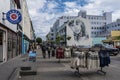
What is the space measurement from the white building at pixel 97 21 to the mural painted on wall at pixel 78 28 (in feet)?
82.1

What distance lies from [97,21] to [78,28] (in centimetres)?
3448

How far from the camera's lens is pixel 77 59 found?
12.6 meters

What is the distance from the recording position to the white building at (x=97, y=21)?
13475cm

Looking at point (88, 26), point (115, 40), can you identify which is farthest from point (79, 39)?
point (115, 40)

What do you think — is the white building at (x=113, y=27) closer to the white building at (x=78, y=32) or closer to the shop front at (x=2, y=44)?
the white building at (x=78, y=32)

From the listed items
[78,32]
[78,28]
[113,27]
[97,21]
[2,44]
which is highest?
[97,21]

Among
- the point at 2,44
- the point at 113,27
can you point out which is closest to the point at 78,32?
the point at 113,27

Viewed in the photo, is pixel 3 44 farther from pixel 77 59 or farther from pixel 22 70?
pixel 77 59

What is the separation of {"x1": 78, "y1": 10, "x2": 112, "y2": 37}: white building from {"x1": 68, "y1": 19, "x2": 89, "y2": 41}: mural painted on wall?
25029 mm

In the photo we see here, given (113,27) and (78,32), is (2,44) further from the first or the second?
(113,27)

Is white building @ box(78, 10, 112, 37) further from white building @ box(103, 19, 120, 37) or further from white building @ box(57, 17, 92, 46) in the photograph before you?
white building @ box(57, 17, 92, 46)

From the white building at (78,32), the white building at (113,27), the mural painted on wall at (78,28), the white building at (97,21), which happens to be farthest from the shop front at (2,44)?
the white building at (97,21)

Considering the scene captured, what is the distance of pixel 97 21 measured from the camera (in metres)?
140

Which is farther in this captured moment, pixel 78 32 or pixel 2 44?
pixel 78 32
